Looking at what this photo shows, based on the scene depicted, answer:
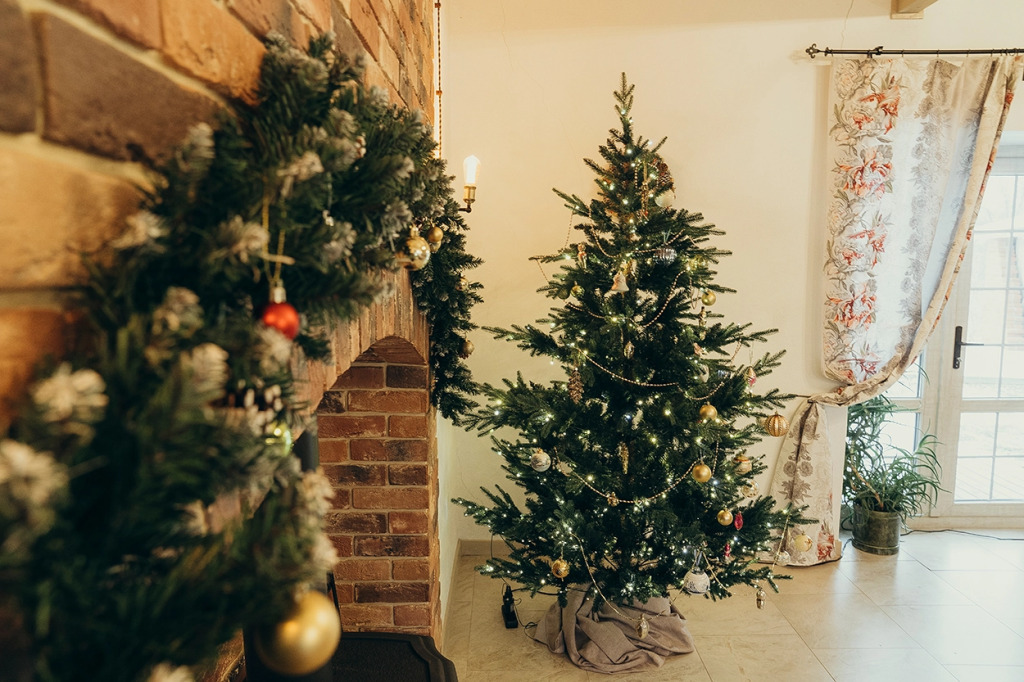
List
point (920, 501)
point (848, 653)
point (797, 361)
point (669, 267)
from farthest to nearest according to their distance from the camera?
point (920, 501) < point (797, 361) < point (848, 653) < point (669, 267)

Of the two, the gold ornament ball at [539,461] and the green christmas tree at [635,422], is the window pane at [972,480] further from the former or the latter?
the gold ornament ball at [539,461]

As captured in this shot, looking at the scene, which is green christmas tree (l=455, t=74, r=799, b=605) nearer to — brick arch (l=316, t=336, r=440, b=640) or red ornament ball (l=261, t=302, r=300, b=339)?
brick arch (l=316, t=336, r=440, b=640)

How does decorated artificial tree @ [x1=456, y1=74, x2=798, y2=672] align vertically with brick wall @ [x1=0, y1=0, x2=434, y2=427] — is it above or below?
below

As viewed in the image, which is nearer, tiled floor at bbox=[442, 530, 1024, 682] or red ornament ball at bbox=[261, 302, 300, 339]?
red ornament ball at bbox=[261, 302, 300, 339]

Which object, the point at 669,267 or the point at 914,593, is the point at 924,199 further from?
the point at 914,593

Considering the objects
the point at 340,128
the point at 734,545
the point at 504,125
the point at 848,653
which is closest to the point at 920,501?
the point at 848,653

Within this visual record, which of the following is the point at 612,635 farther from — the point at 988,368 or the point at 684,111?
the point at 988,368

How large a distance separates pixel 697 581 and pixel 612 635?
1.57ft

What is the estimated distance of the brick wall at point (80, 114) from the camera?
0.33 meters

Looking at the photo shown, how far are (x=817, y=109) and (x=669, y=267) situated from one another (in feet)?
5.09

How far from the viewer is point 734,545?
231cm

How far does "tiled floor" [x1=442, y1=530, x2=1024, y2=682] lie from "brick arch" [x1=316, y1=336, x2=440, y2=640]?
690 millimetres

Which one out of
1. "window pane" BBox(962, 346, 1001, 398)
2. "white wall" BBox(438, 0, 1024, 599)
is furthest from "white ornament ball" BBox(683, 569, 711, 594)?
"window pane" BBox(962, 346, 1001, 398)

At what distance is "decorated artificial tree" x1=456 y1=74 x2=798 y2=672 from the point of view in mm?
2221
